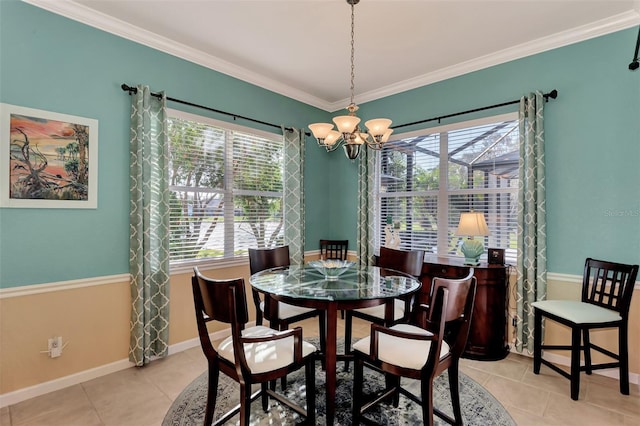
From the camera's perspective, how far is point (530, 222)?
9.39 ft

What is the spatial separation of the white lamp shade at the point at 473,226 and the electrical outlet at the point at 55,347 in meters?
3.50

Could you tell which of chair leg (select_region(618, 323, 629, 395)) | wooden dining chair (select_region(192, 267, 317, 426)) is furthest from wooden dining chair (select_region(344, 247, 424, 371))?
chair leg (select_region(618, 323, 629, 395))

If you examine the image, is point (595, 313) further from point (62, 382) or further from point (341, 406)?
point (62, 382)

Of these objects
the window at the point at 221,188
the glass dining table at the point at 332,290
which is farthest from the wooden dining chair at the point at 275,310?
the window at the point at 221,188

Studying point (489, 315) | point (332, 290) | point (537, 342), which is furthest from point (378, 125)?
point (537, 342)

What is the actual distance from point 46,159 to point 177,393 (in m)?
2.02

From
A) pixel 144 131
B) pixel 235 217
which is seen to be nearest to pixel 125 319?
pixel 235 217

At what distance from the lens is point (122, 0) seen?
7.86 ft

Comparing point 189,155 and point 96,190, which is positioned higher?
point 189,155

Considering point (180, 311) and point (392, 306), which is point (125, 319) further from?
point (392, 306)

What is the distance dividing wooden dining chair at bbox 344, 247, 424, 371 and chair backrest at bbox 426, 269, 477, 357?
642mm

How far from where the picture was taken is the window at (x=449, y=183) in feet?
10.5

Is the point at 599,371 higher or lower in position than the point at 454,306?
lower

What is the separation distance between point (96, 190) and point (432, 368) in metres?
2.80
